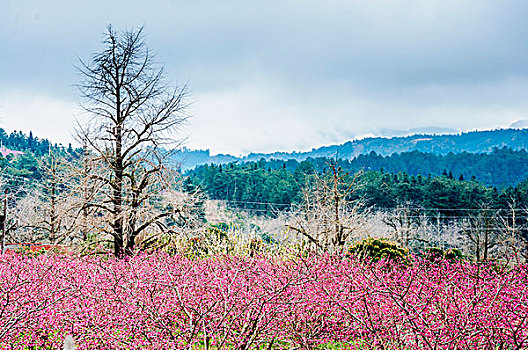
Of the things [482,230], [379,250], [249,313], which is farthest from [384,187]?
[249,313]

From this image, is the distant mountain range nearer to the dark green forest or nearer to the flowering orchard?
the dark green forest

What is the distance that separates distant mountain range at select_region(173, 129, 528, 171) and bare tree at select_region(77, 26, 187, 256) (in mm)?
111274

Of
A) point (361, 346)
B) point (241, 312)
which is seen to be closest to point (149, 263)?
point (241, 312)

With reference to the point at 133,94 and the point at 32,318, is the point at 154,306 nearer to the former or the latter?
the point at 32,318

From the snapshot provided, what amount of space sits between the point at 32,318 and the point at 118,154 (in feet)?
21.8

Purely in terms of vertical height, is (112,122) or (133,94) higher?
(133,94)

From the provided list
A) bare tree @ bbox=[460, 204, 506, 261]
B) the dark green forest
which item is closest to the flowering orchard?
the dark green forest

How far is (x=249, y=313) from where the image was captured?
15.8ft

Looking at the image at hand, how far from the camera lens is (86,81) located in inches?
456

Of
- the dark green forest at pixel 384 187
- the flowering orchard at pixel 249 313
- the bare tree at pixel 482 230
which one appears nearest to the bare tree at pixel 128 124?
the flowering orchard at pixel 249 313

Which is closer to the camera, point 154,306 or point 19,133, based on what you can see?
point 154,306

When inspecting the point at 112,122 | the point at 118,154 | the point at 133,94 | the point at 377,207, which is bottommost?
the point at 377,207

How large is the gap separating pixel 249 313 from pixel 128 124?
26.2 ft

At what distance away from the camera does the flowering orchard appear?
4.35 metres
